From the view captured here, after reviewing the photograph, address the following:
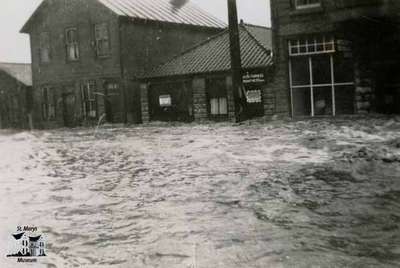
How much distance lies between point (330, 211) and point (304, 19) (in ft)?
55.4

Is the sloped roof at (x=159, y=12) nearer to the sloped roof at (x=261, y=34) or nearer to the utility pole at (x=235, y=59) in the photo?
the sloped roof at (x=261, y=34)

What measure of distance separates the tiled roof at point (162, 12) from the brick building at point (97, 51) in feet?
0.25

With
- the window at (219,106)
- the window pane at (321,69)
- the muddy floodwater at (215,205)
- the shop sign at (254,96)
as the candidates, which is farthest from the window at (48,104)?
the muddy floodwater at (215,205)

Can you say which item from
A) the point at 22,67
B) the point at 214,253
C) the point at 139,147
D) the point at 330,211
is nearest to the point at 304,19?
the point at 139,147

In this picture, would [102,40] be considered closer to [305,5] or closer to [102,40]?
[102,40]

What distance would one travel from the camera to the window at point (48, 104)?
3309 cm

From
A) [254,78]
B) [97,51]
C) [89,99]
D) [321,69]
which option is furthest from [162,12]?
[321,69]

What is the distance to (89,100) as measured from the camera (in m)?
31.2

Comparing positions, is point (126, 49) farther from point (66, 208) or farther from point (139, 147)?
point (66, 208)

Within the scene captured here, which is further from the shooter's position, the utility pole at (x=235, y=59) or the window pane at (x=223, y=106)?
the window pane at (x=223, y=106)

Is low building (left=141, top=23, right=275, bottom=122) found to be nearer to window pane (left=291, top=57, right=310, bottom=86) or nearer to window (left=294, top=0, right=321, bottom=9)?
window pane (left=291, top=57, right=310, bottom=86)

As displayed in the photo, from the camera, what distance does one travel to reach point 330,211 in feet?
24.3

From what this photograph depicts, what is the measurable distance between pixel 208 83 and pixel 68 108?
9513mm

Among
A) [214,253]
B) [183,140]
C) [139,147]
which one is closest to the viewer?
[214,253]
